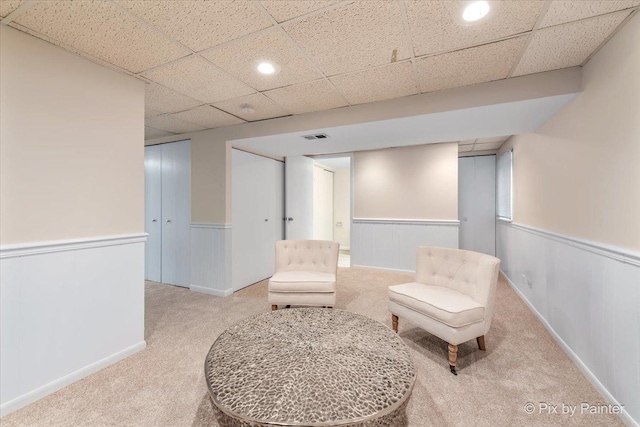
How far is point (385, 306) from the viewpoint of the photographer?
3.12 m

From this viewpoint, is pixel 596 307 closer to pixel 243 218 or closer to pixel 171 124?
pixel 243 218

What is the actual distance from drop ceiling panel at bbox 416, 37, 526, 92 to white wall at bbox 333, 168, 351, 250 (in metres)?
4.96

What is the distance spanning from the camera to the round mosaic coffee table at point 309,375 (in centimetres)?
100

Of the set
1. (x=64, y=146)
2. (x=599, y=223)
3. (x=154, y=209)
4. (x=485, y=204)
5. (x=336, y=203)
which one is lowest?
(x=599, y=223)

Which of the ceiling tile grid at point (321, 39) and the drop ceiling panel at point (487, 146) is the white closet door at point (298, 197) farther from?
the drop ceiling panel at point (487, 146)

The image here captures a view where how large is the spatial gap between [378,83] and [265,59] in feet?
3.21

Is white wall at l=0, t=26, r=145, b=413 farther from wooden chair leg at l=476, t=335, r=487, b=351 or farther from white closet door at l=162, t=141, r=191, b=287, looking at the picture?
wooden chair leg at l=476, t=335, r=487, b=351

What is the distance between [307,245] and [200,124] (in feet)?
6.78

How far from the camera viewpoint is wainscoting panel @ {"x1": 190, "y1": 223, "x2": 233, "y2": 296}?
11.7ft

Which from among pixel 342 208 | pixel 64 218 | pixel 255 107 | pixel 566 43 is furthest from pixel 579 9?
pixel 342 208

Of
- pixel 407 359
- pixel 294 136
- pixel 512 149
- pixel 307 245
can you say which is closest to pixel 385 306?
pixel 307 245

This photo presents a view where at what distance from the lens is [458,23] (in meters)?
1.55

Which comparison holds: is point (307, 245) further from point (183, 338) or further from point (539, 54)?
point (539, 54)

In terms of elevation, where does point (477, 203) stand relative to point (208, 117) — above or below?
below
